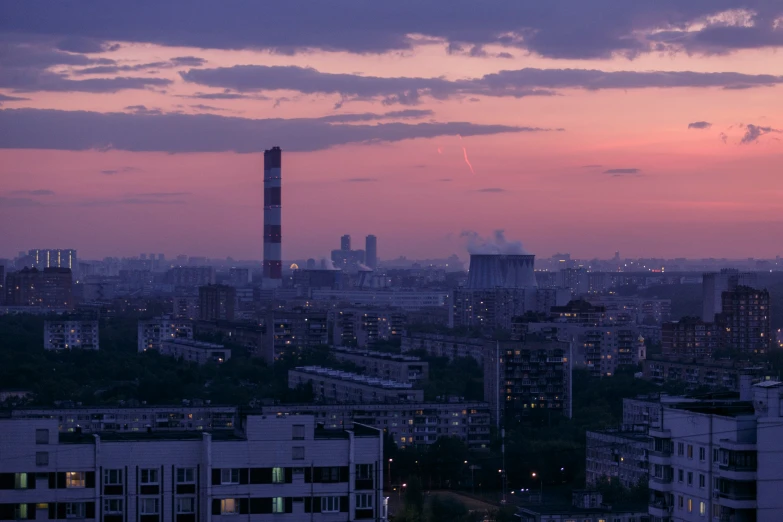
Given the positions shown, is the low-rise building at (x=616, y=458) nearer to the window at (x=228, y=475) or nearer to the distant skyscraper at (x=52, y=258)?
the window at (x=228, y=475)

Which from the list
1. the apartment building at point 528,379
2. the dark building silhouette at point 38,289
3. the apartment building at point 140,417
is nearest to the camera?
the apartment building at point 140,417

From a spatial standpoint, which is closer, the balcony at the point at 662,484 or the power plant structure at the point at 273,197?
the balcony at the point at 662,484

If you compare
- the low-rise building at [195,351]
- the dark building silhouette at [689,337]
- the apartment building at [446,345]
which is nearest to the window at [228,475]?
the apartment building at [446,345]

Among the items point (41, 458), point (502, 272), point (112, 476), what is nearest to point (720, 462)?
point (112, 476)

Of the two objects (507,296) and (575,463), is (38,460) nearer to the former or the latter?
(575,463)

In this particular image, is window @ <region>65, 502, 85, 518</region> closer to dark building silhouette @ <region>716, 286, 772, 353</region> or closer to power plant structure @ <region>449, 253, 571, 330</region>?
dark building silhouette @ <region>716, 286, 772, 353</region>

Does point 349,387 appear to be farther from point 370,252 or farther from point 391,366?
point 370,252
